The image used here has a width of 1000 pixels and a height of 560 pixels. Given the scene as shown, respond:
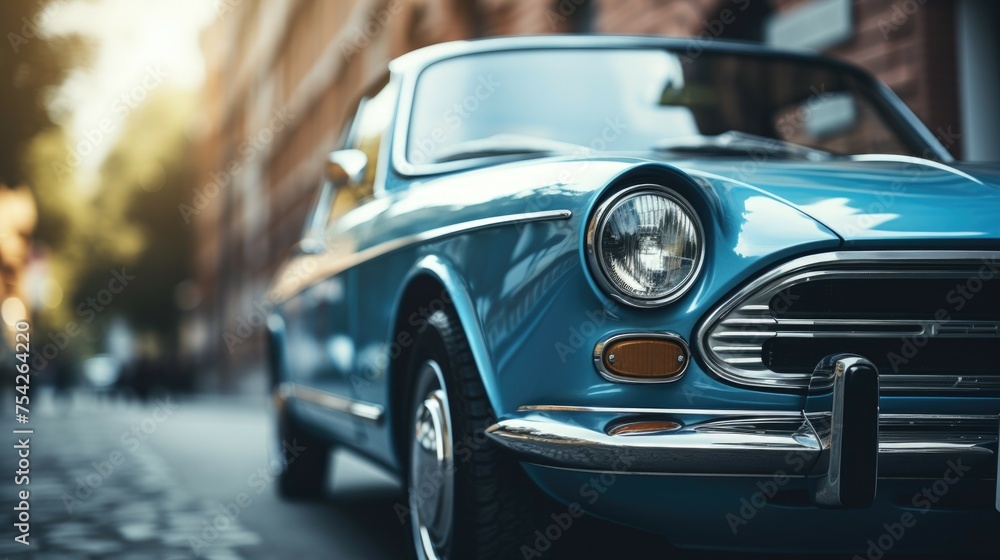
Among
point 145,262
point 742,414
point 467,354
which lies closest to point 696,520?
point 742,414

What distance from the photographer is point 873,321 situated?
8.98ft

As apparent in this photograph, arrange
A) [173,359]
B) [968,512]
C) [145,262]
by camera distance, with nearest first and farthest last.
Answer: [968,512]
[173,359]
[145,262]

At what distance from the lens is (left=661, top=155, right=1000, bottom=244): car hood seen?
2.75 m

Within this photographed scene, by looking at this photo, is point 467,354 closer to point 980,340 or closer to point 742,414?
point 742,414

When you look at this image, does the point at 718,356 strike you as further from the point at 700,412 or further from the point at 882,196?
the point at 882,196

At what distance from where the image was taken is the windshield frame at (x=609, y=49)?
4293mm

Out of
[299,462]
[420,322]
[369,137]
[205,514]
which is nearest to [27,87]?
[299,462]

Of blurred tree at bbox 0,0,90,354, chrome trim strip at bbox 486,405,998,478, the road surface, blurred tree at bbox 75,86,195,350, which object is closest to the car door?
the road surface

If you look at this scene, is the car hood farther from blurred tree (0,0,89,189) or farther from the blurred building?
blurred tree (0,0,89,189)

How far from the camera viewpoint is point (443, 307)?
3373 millimetres

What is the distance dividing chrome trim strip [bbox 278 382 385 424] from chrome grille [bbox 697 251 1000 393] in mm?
1566

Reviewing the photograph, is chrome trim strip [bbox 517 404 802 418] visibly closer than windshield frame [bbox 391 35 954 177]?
Yes

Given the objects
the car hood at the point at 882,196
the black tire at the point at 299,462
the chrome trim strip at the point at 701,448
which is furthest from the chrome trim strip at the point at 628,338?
the black tire at the point at 299,462

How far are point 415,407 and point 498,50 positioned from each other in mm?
1412
